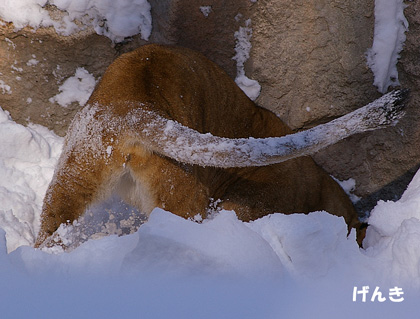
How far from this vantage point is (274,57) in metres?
3.79

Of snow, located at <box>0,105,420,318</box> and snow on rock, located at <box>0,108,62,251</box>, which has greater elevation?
snow, located at <box>0,105,420,318</box>

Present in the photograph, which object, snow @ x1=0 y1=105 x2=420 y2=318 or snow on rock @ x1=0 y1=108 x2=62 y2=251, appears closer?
snow @ x1=0 y1=105 x2=420 y2=318

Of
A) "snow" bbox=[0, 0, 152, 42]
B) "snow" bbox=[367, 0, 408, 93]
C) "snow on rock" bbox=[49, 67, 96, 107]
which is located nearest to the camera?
"snow" bbox=[0, 0, 152, 42]

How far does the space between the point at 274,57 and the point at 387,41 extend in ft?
2.41

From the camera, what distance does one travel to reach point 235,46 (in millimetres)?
3762

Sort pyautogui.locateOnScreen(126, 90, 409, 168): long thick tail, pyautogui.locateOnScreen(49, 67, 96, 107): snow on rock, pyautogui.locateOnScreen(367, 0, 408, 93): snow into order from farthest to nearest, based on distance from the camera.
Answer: pyautogui.locateOnScreen(49, 67, 96, 107): snow on rock
pyautogui.locateOnScreen(367, 0, 408, 93): snow
pyautogui.locateOnScreen(126, 90, 409, 168): long thick tail

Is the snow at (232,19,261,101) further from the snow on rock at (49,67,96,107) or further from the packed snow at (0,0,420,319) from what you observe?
the packed snow at (0,0,420,319)

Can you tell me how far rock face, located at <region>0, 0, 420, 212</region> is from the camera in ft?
11.9

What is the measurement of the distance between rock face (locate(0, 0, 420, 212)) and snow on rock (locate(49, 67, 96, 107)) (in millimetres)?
34

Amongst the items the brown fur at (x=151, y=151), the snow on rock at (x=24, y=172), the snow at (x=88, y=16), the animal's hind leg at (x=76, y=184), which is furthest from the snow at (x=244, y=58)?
the animal's hind leg at (x=76, y=184)

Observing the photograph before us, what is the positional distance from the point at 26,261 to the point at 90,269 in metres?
0.21

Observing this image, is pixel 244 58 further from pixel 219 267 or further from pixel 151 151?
pixel 219 267

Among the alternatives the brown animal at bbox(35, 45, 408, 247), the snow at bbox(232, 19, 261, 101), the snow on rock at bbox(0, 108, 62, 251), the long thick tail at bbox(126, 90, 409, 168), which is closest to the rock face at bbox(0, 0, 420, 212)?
the snow at bbox(232, 19, 261, 101)

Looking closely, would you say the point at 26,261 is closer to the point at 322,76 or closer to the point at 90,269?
the point at 90,269
